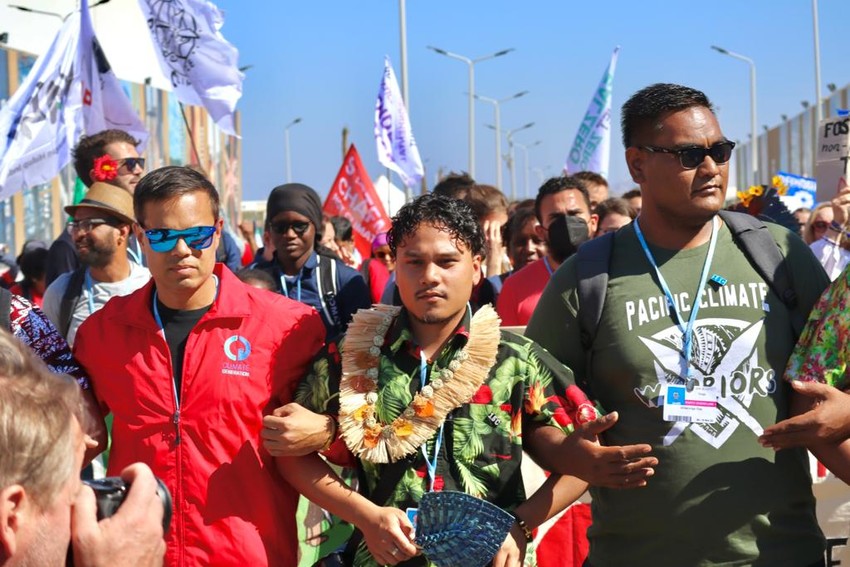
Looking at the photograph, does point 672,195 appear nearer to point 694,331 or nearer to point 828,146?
point 694,331

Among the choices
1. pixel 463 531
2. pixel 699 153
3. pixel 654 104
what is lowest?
pixel 463 531

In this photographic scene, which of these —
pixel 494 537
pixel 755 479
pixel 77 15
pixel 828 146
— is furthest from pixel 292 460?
pixel 77 15

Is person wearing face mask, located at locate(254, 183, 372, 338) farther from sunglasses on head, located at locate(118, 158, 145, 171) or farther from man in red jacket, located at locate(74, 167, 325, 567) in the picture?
man in red jacket, located at locate(74, 167, 325, 567)

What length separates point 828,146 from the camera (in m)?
5.69

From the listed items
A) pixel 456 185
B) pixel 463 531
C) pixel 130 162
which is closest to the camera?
pixel 463 531

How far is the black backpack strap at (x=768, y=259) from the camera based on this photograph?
3725 millimetres

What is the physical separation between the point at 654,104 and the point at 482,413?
1.20 metres

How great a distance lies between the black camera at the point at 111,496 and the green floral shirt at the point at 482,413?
1.39m

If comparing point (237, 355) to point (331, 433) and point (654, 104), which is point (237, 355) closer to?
point (331, 433)

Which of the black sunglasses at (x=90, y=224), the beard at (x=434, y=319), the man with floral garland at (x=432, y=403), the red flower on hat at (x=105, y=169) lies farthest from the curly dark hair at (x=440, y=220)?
the red flower on hat at (x=105, y=169)

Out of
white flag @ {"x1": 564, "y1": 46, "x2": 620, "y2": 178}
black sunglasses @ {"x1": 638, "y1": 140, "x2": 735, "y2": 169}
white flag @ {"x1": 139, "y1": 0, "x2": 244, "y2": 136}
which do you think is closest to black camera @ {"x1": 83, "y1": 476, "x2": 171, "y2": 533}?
black sunglasses @ {"x1": 638, "y1": 140, "x2": 735, "y2": 169}

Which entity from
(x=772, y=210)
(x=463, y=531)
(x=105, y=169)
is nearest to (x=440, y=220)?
(x=463, y=531)

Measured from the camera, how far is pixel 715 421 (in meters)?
3.62

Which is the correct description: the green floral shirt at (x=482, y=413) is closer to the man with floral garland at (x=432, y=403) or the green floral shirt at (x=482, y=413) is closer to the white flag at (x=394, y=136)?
the man with floral garland at (x=432, y=403)
